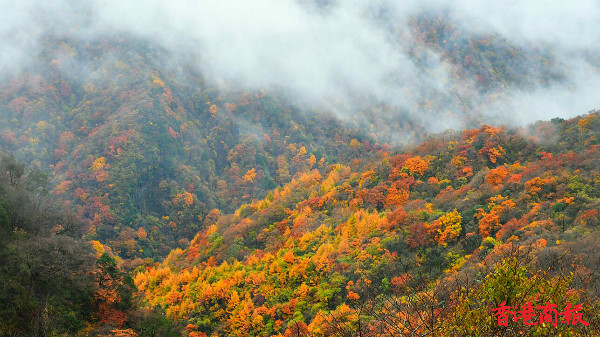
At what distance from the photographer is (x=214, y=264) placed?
198ft

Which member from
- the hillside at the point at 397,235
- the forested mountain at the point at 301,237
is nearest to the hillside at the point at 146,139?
the forested mountain at the point at 301,237

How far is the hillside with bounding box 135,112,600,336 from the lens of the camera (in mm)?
34938

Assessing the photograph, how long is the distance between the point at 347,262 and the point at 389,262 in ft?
17.3

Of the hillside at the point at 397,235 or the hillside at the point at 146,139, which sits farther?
the hillside at the point at 146,139

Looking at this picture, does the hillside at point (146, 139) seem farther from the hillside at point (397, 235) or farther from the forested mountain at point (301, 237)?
the hillside at point (397, 235)

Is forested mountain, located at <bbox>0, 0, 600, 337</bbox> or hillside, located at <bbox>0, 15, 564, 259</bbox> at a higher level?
hillside, located at <bbox>0, 15, 564, 259</bbox>

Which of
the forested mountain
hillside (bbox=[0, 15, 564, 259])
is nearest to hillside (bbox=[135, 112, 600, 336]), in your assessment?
the forested mountain

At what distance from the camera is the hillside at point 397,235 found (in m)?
34.9

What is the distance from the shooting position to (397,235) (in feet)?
151

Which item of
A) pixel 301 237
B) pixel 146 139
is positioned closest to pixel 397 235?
pixel 301 237

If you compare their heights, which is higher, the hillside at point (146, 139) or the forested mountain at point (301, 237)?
the hillside at point (146, 139)

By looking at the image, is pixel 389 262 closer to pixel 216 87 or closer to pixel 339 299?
pixel 339 299

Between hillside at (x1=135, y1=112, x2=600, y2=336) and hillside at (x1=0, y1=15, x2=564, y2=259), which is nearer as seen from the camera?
hillside at (x1=135, y1=112, x2=600, y2=336)

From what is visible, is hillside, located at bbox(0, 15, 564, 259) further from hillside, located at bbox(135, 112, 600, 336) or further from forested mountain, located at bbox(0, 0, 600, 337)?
hillside, located at bbox(135, 112, 600, 336)
